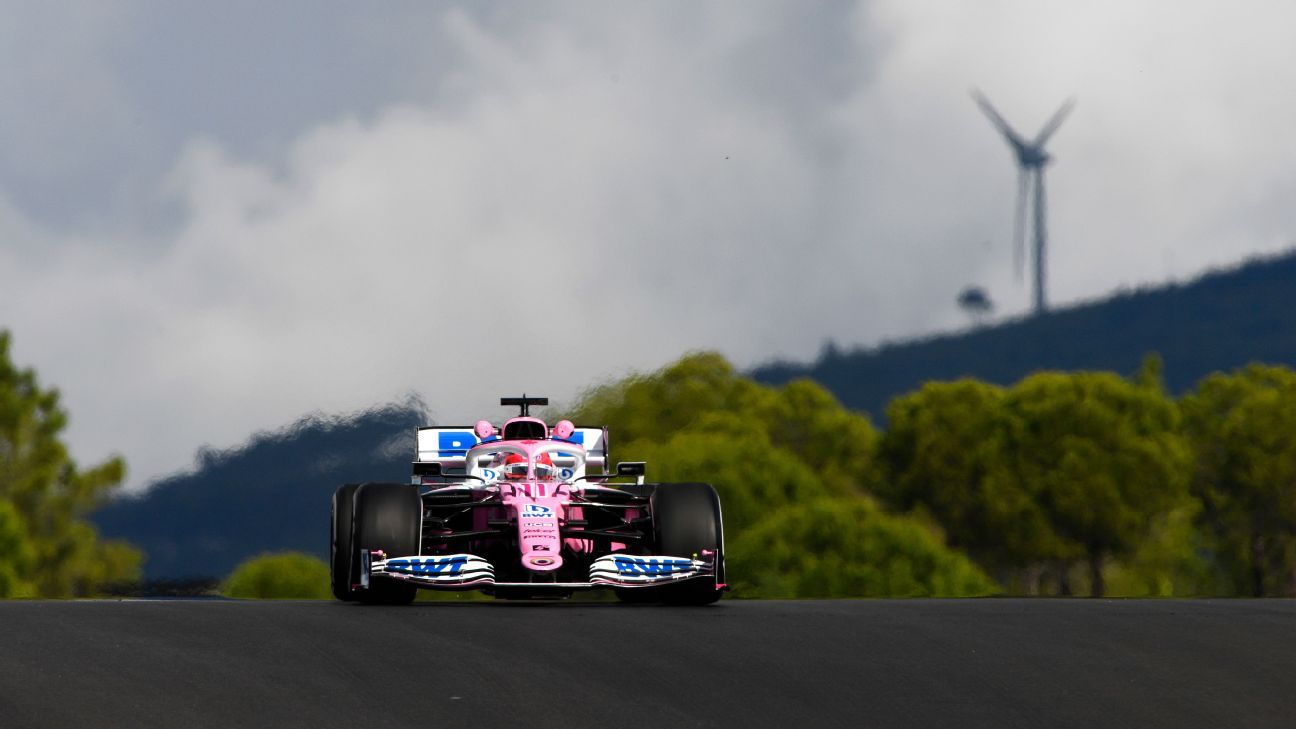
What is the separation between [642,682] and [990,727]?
234 cm

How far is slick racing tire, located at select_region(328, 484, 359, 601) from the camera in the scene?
19297 mm

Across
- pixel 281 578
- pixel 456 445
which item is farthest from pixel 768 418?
pixel 456 445

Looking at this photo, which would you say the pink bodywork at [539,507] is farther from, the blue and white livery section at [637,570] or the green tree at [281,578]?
the green tree at [281,578]

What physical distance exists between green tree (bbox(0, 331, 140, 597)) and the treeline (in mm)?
24446

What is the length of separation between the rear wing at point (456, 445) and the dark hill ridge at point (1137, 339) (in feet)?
351

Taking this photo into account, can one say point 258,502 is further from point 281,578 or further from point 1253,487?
point 1253,487

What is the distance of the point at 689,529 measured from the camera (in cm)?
1877

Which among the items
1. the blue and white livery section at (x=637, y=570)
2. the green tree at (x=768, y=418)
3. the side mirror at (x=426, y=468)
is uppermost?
the green tree at (x=768, y=418)

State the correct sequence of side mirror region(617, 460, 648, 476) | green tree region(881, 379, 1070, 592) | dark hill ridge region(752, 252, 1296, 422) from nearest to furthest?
side mirror region(617, 460, 648, 476) < green tree region(881, 379, 1070, 592) < dark hill ridge region(752, 252, 1296, 422)

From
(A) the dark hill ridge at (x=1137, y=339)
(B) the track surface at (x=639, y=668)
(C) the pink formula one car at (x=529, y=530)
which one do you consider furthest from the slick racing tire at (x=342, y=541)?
(A) the dark hill ridge at (x=1137, y=339)

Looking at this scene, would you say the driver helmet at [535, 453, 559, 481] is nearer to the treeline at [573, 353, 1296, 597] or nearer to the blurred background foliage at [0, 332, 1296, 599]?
the blurred background foliage at [0, 332, 1296, 599]

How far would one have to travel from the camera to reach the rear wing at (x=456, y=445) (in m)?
21.4

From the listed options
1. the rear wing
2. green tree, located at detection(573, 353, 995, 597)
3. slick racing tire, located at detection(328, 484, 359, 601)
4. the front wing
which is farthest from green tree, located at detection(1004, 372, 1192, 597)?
the front wing

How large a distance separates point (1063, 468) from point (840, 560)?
2736 centimetres
